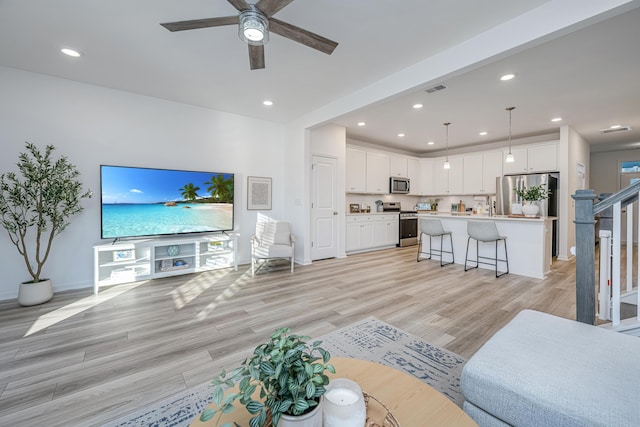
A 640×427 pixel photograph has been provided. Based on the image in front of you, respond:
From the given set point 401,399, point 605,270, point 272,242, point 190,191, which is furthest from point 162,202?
point 605,270

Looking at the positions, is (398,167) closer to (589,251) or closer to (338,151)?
(338,151)

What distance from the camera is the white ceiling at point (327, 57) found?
7.31 ft

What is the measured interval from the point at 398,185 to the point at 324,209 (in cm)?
286

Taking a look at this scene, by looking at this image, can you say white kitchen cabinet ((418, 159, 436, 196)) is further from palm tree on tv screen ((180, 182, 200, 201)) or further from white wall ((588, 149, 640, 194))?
palm tree on tv screen ((180, 182, 200, 201))

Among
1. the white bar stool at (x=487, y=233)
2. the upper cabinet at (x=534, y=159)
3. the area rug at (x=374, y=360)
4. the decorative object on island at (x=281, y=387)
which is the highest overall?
the upper cabinet at (x=534, y=159)

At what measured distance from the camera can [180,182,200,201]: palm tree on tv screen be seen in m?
4.16

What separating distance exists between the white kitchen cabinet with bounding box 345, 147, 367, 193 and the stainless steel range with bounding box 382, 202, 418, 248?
117 cm

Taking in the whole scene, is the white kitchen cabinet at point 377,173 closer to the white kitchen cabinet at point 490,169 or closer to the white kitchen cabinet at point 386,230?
the white kitchen cabinet at point 386,230

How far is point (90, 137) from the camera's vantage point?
3594 millimetres

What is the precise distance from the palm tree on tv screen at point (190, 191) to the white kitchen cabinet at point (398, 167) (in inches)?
192

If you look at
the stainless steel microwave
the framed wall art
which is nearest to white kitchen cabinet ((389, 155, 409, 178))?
the stainless steel microwave

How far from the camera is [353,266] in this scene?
4797mm

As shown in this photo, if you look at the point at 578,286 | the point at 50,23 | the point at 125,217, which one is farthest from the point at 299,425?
the point at 125,217

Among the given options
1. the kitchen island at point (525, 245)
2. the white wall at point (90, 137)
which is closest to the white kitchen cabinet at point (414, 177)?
the kitchen island at point (525, 245)
